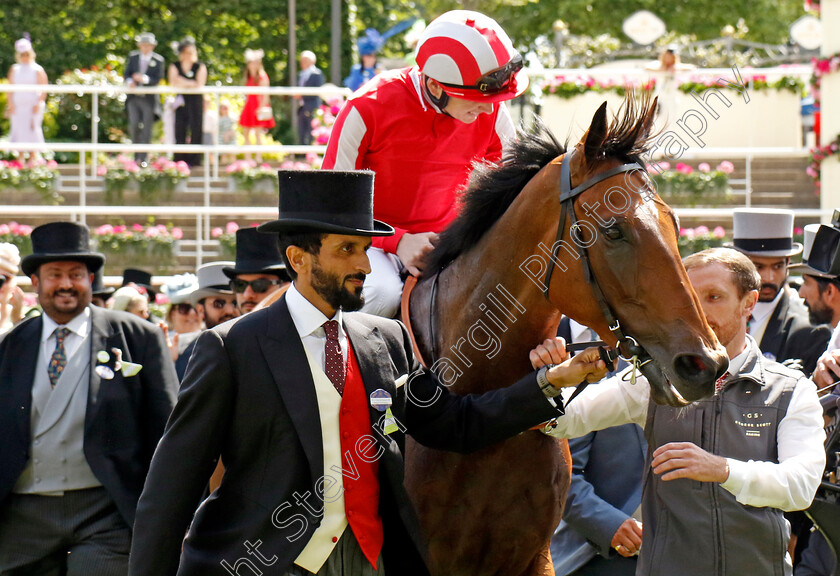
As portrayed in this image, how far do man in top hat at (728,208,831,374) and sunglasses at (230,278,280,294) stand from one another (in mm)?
2839

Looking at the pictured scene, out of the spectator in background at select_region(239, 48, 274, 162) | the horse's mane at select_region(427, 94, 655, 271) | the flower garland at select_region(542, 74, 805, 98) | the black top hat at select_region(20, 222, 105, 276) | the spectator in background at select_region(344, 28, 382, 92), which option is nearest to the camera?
the horse's mane at select_region(427, 94, 655, 271)

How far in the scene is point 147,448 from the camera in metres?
5.39

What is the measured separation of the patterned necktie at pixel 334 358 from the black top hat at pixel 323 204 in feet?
1.01

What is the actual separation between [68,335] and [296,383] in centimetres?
282

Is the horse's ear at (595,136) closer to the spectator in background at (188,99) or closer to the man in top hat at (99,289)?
the man in top hat at (99,289)

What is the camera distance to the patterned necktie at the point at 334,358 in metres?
3.17

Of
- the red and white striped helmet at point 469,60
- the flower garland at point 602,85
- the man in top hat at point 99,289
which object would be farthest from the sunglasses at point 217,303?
the flower garland at point 602,85

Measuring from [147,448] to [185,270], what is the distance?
783 cm

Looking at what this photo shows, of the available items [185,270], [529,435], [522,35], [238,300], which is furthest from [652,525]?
[522,35]

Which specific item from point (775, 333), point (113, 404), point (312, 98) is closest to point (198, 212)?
point (312, 98)

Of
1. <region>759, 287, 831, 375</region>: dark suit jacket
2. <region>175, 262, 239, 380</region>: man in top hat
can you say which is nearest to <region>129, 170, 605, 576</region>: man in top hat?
<region>759, 287, 831, 375</region>: dark suit jacket

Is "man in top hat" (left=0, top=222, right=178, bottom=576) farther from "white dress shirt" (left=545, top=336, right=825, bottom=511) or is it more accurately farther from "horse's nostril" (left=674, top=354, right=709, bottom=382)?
"horse's nostril" (left=674, top=354, right=709, bottom=382)

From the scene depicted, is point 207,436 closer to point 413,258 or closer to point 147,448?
point 413,258

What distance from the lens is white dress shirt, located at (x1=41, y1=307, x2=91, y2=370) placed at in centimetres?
543
